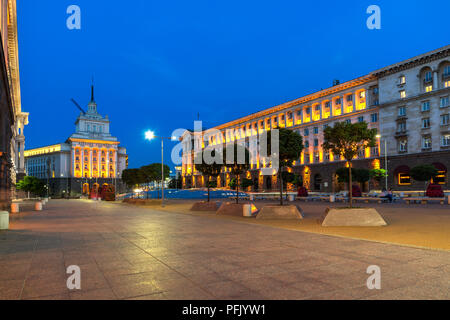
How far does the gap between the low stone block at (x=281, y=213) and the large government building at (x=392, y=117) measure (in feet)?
111

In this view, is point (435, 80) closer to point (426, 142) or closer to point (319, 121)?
point (426, 142)

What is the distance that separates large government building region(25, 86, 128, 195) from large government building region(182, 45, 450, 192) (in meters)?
100

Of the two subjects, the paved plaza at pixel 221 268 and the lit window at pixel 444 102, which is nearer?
the paved plaza at pixel 221 268

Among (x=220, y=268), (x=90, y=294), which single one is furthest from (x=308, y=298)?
(x=90, y=294)

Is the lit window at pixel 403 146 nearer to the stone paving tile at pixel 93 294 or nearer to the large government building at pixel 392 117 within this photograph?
the large government building at pixel 392 117

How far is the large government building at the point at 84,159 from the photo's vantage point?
149125mm

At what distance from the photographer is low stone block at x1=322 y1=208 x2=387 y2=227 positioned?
47.6ft

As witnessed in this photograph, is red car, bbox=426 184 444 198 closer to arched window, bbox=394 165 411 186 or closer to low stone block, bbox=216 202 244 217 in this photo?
arched window, bbox=394 165 411 186

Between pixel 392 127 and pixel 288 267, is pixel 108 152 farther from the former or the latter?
pixel 288 267

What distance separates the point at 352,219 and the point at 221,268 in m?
9.60

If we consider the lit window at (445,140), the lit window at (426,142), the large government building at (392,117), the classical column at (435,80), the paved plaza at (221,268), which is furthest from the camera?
the lit window at (426,142)

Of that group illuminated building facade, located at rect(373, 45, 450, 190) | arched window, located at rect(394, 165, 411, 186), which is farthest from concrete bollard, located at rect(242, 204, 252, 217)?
arched window, located at rect(394, 165, 411, 186)

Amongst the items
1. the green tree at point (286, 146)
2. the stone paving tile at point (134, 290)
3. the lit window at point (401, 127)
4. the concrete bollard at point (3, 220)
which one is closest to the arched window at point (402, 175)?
the lit window at point (401, 127)

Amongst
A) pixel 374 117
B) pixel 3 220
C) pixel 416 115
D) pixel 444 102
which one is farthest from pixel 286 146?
pixel 374 117
